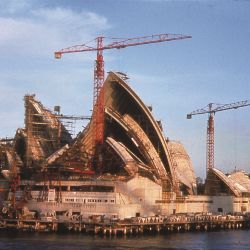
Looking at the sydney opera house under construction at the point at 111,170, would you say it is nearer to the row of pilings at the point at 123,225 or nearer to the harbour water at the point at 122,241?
the row of pilings at the point at 123,225

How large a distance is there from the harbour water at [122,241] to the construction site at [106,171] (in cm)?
611

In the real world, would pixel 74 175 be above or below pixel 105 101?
below

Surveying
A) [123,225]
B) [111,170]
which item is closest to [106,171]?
[111,170]

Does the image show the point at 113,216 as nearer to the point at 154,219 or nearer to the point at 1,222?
the point at 154,219

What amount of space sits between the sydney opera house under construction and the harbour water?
10.2 meters

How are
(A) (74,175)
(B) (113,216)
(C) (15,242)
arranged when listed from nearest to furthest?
(C) (15,242) → (B) (113,216) → (A) (74,175)

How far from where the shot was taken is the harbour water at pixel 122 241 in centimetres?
6222

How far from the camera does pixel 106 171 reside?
93625 millimetres

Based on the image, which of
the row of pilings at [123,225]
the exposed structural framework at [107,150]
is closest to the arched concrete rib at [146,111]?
the exposed structural framework at [107,150]

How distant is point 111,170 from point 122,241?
27.1m

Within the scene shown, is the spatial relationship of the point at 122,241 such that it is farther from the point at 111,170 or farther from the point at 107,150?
the point at 111,170

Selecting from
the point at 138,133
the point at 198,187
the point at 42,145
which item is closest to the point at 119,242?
the point at 138,133

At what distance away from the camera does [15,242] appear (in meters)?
64.7

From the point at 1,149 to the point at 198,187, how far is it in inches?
1523
